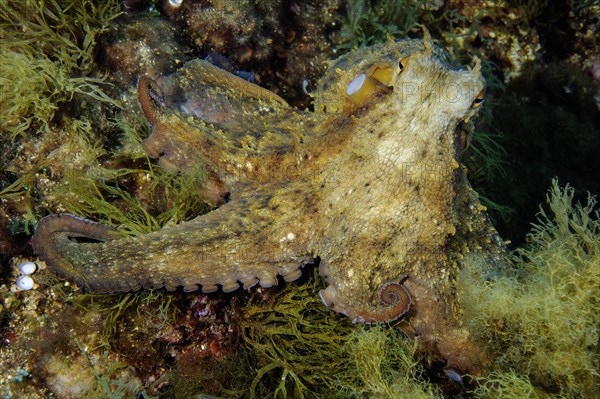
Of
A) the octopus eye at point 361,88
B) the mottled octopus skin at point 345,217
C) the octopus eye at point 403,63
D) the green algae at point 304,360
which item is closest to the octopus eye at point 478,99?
the mottled octopus skin at point 345,217

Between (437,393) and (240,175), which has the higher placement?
(240,175)

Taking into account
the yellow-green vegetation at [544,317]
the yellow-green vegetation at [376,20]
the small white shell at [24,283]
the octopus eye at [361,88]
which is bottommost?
the small white shell at [24,283]

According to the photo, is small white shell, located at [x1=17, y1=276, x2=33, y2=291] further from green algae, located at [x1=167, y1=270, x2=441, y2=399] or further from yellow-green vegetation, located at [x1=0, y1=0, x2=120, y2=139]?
green algae, located at [x1=167, y1=270, x2=441, y2=399]

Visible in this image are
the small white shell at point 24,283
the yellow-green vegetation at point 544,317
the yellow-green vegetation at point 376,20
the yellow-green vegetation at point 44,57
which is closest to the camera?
the yellow-green vegetation at point 544,317

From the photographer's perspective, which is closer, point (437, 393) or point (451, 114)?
point (451, 114)

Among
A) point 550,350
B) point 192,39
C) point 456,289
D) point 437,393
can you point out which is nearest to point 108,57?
point 192,39

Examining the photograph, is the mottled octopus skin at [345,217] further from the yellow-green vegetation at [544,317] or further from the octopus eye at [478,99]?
the yellow-green vegetation at [544,317]

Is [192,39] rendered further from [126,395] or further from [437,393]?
[437,393]

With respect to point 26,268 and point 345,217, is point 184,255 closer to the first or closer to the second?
point 345,217
